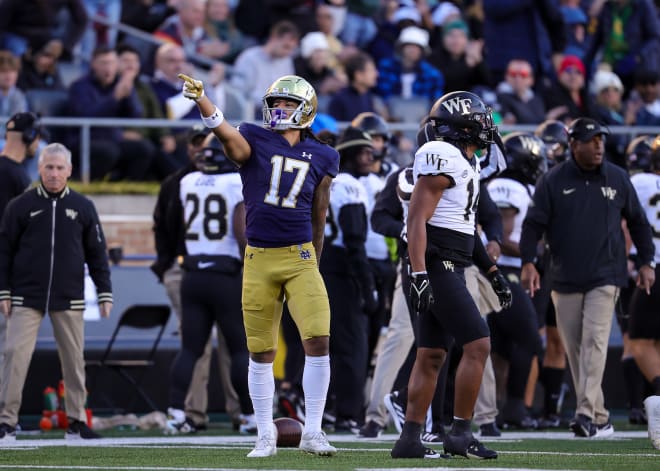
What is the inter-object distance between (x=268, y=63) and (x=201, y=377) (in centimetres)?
620

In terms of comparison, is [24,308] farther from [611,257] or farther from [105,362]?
[611,257]

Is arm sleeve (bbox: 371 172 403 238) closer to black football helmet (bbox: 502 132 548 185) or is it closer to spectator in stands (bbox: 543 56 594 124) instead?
black football helmet (bbox: 502 132 548 185)

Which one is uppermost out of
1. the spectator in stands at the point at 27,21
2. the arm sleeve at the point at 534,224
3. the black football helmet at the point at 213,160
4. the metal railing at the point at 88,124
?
the spectator in stands at the point at 27,21

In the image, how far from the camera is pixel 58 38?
18.1 m

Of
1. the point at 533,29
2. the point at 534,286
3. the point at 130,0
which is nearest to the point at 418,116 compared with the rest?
the point at 533,29

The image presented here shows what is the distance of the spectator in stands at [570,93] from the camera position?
18781 mm

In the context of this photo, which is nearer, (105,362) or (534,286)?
(534,286)

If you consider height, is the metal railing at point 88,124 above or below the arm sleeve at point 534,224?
above

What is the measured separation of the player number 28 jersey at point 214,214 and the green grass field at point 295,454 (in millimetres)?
1467

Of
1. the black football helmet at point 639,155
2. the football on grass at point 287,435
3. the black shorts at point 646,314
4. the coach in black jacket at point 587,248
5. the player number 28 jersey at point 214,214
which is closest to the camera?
the football on grass at point 287,435

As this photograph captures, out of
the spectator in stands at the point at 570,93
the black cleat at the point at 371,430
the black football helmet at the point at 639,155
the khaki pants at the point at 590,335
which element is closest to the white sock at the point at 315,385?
the black cleat at the point at 371,430

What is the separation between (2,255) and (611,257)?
14.6ft

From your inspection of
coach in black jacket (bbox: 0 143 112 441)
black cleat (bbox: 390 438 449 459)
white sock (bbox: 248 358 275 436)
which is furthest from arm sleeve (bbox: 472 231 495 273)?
coach in black jacket (bbox: 0 143 112 441)

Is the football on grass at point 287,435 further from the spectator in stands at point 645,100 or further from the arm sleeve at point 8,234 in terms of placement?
the spectator in stands at point 645,100
